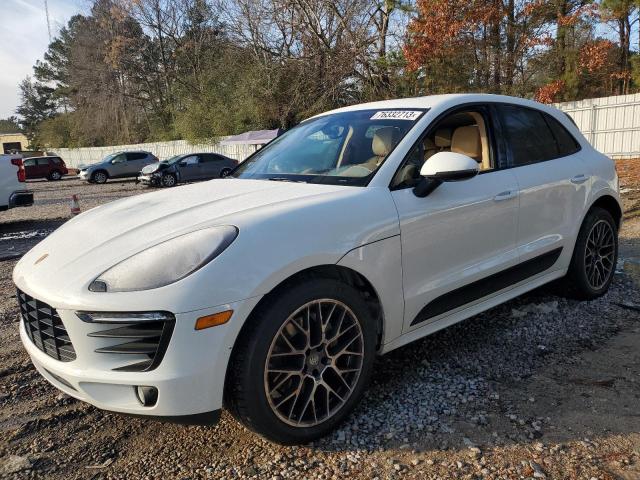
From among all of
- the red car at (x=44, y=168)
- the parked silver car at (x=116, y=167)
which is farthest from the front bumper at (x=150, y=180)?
the red car at (x=44, y=168)

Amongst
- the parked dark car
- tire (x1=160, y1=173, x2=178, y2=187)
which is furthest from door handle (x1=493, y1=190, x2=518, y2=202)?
tire (x1=160, y1=173, x2=178, y2=187)

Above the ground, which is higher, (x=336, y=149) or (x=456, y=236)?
(x=336, y=149)

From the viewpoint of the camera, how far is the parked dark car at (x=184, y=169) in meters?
21.5

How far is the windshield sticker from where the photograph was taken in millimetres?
3221

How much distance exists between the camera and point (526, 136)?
3.84m

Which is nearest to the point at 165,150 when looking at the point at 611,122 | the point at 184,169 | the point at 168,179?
the point at 184,169

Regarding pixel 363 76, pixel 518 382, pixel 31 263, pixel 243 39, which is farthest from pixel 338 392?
pixel 243 39

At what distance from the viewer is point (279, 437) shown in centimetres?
240

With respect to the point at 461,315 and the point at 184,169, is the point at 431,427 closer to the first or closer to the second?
the point at 461,315

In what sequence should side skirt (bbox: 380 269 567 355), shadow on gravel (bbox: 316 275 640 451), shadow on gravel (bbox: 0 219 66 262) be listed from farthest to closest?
shadow on gravel (bbox: 0 219 66 262) → side skirt (bbox: 380 269 567 355) → shadow on gravel (bbox: 316 275 640 451)

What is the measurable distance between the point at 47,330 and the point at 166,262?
692mm

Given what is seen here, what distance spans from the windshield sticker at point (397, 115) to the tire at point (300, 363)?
126cm

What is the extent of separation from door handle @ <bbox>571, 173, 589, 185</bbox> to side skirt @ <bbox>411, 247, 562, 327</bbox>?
1.77 ft

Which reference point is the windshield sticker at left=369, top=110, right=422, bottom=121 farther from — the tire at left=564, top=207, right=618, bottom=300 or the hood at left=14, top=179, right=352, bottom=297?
the tire at left=564, top=207, right=618, bottom=300
